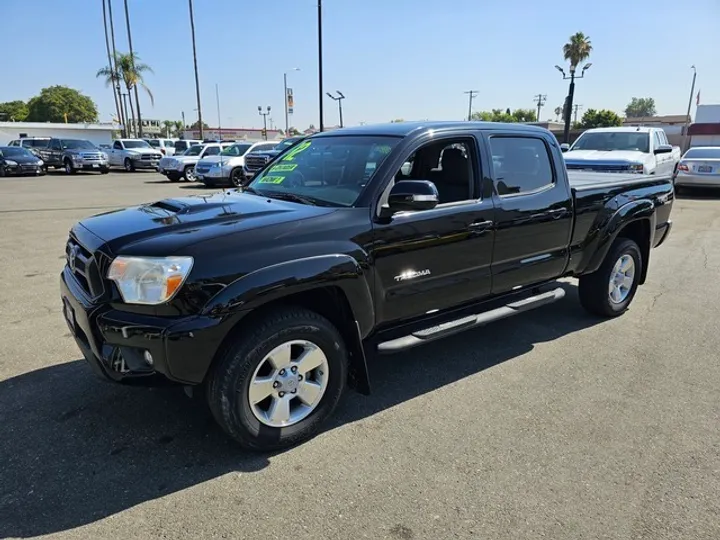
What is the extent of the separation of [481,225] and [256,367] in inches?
76.2

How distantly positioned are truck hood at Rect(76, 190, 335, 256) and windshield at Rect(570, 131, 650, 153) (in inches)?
462

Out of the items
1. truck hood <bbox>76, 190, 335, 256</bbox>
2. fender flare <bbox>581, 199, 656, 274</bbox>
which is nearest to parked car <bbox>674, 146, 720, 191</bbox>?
fender flare <bbox>581, 199, 656, 274</bbox>

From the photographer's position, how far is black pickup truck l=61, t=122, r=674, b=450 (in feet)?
8.67

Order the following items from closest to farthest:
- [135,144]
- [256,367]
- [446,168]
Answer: [256,367], [446,168], [135,144]

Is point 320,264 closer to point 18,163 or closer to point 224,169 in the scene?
point 224,169

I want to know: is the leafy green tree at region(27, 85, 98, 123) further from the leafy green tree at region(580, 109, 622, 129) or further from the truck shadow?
the truck shadow

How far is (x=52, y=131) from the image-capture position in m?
62.1

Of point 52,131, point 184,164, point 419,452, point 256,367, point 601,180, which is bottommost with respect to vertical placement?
point 419,452

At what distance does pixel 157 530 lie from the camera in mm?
2367

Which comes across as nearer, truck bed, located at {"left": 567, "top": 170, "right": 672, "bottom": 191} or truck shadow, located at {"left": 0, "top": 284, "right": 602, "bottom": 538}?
truck shadow, located at {"left": 0, "top": 284, "right": 602, "bottom": 538}

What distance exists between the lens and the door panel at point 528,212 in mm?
3984

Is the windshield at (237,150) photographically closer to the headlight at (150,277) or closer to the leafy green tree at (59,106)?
the headlight at (150,277)

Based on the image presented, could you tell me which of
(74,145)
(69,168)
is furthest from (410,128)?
(74,145)

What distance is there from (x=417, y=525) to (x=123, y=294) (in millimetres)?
1846
